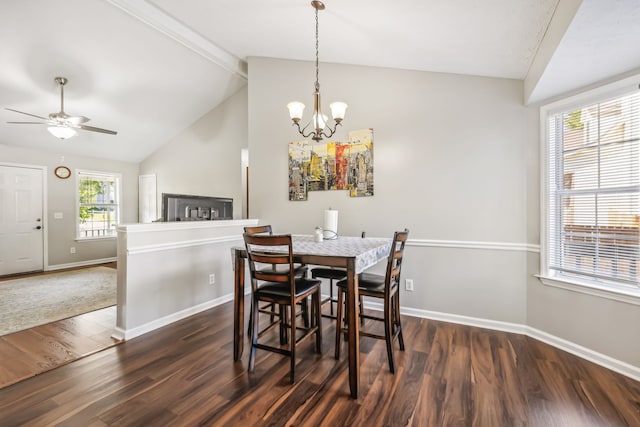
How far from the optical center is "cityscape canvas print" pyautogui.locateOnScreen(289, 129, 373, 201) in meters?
3.36

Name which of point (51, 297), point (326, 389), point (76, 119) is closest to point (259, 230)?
point (326, 389)

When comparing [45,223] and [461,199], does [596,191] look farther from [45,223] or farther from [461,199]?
[45,223]

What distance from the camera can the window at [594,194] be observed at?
83.5 inches

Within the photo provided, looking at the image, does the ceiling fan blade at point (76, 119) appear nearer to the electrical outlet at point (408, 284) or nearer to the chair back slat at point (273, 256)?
the chair back slat at point (273, 256)

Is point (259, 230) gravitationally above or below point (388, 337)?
above

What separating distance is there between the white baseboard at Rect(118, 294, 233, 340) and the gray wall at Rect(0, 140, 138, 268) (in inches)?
175

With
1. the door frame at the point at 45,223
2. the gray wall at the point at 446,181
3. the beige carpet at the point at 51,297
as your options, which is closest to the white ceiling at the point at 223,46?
the gray wall at the point at 446,181

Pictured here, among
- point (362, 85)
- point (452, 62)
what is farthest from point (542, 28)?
point (362, 85)

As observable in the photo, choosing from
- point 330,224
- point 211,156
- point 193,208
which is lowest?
point 330,224

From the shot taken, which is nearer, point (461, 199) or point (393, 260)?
point (393, 260)

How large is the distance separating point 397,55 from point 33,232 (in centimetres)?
696

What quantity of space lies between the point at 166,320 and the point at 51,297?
7.21 feet

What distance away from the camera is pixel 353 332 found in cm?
185

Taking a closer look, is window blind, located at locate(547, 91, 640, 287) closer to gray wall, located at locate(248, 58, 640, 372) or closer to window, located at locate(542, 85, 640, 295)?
window, located at locate(542, 85, 640, 295)
